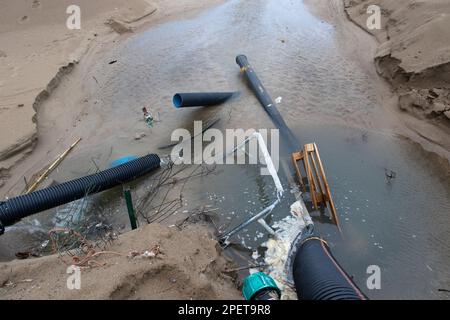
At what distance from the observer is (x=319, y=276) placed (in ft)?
11.2

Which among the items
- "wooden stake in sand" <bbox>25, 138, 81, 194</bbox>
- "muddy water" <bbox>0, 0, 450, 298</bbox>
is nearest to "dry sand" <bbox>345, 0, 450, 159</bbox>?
"muddy water" <bbox>0, 0, 450, 298</bbox>

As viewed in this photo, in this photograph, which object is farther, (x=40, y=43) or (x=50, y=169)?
(x=40, y=43)

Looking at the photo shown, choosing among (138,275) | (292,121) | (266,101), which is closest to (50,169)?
(138,275)

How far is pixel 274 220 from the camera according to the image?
4832 mm

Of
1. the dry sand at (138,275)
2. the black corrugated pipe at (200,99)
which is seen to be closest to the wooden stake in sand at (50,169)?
the dry sand at (138,275)

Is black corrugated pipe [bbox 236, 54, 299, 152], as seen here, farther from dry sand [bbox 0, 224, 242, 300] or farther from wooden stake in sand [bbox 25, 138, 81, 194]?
wooden stake in sand [bbox 25, 138, 81, 194]

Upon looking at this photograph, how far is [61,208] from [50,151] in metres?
1.40

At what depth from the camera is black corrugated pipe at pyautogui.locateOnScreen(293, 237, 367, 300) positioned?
311 cm

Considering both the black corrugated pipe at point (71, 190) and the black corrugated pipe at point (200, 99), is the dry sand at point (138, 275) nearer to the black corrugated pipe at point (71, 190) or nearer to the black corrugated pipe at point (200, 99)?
the black corrugated pipe at point (71, 190)

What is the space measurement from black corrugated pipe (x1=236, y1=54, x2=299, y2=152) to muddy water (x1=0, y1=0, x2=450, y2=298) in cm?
15

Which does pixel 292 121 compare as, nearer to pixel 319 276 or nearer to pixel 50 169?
pixel 319 276

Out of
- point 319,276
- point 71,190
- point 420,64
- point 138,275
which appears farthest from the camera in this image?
point 420,64

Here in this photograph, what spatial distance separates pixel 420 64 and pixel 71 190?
614 cm
